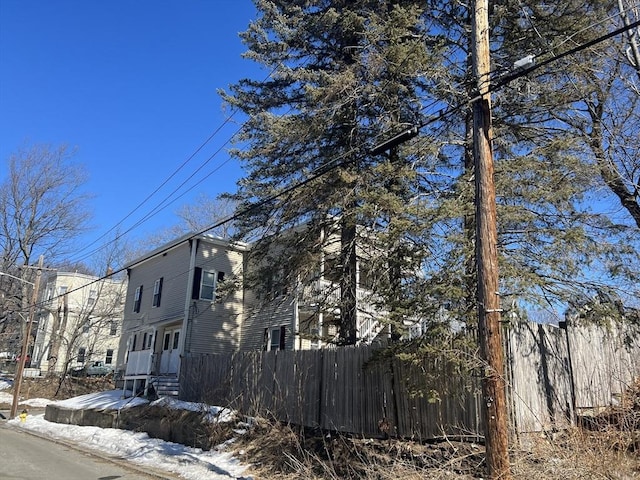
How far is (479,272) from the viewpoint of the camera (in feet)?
22.5

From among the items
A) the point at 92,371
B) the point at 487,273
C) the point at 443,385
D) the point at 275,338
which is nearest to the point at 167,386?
the point at 275,338

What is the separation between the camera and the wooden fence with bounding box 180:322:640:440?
805 cm

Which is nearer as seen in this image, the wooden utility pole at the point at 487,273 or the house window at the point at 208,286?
the wooden utility pole at the point at 487,273

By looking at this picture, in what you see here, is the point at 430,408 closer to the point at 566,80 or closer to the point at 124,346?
the point at 566,80


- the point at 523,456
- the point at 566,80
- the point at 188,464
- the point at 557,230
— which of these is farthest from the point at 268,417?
the point at 566,80

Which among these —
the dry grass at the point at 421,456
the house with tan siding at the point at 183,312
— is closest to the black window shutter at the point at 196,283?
the house with tan siding at the point at 183,312

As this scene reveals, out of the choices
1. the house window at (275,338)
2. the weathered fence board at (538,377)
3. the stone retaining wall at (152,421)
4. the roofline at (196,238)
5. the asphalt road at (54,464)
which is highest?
the roofline at (196,238)

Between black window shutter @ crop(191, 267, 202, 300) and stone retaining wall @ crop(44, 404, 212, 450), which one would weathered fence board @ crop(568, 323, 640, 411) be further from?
black window shutter @ crop(191, 267, 202, 300)

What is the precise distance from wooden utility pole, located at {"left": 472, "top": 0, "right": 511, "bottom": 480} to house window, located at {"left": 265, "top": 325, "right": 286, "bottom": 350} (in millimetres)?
15749

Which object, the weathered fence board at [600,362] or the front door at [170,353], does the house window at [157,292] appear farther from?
the weathered fence board at [600,362]

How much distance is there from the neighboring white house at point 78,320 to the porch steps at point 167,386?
65.9 feet

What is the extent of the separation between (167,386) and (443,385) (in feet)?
51.2

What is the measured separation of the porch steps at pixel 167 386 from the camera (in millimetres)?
19875

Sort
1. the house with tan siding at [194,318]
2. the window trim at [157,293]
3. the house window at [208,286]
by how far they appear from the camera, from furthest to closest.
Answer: the window trim at [157,293] → the house window at [208,286] → the house with tan siding at [194,318]
